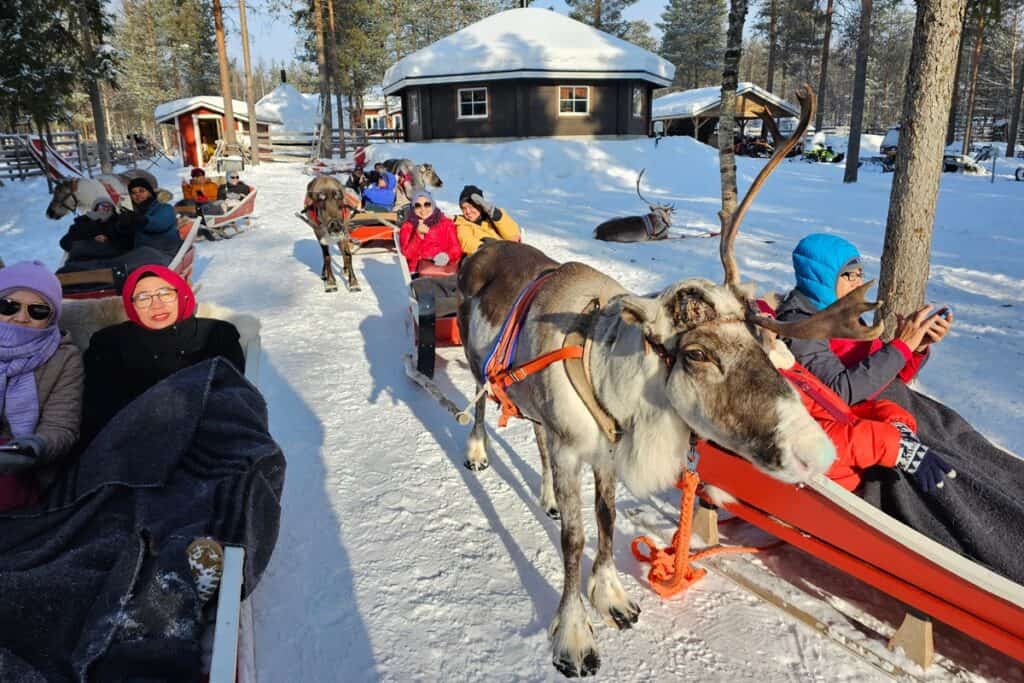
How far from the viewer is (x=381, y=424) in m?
4.84

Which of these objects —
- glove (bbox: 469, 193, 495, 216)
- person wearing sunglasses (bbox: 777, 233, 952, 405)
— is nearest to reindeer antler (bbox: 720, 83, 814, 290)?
person wearing sunglasses (bbox: 777, 233, 952, 405)

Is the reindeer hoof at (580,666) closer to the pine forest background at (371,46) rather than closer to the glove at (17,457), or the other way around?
the glove at (17,457)

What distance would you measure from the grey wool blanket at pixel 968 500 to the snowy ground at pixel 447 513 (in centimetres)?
56

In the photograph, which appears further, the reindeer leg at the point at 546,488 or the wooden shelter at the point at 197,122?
the wooden shelter at the point at 197,122

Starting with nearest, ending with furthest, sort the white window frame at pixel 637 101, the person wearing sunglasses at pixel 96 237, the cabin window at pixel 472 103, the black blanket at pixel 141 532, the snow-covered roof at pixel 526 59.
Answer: the black blanket at pixel 141 532 → the person wearing sunglasses at pixel 96 237 → the snow-covered roof at pixel 526 59 → the cabin window at pixel 472 103 → the white window frame at pixel 637 101

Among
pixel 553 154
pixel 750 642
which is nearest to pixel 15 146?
pixel 553 154

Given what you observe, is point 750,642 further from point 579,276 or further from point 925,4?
point 925,4

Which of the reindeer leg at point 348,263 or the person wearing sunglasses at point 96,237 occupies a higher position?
the person wearing sunglasses at point 96,237

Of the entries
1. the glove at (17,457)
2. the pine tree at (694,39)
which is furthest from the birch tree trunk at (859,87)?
the pine tree at (694,39)

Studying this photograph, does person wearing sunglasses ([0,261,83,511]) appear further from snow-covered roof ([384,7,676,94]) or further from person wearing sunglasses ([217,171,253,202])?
snow-covered roof ([384,7,676,94])

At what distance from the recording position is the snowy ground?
2.60 metres

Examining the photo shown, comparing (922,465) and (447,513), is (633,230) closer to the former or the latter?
(447,513)

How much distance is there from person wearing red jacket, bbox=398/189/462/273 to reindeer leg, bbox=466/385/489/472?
2.67 m

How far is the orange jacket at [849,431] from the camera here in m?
2.48
